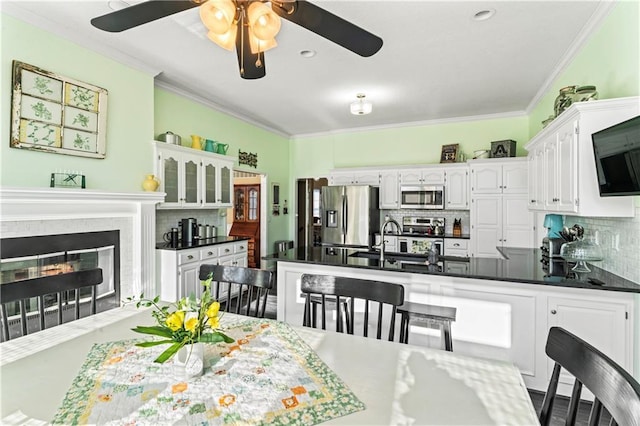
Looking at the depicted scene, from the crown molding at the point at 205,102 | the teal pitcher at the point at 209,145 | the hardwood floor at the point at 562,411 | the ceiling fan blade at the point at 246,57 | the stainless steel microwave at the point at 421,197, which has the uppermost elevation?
the crown molding at the point at 205,102

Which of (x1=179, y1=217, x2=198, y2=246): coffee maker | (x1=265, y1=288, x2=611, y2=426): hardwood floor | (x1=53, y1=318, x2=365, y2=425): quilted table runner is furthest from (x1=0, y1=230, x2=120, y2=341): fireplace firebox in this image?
(x1=265, y1=288, x2=611, y2=426): hardwood floor

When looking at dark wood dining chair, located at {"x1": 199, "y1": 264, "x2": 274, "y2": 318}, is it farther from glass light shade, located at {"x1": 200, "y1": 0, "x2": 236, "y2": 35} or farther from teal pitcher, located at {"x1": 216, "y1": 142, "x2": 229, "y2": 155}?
teal pitcher, located at {"x1": 216, "y1": 142, "x2": 229, "y2": 155}

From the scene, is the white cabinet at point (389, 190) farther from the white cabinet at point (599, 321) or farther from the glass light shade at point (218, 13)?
the glass light shade at point (218, 13)

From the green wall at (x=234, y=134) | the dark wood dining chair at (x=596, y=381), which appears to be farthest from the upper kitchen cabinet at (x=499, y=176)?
the dark wood dining chair at (x=596, y=381)

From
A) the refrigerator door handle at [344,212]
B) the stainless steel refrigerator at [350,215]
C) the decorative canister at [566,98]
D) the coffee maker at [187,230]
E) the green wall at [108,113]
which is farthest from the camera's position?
the refrigerator door handle at [344,212]

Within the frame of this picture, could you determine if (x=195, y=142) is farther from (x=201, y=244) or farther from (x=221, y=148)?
(x=201, y=244)

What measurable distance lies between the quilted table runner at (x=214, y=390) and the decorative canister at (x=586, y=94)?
267 cm

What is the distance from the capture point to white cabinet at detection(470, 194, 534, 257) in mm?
4762

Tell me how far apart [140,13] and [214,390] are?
5.62 ft

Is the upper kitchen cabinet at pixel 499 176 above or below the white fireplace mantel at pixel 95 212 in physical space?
above

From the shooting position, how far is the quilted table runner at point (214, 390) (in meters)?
0.93

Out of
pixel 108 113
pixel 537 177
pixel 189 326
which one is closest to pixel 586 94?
pixel 537 177

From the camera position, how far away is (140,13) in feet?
5.17

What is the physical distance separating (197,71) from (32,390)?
3.43 metres
